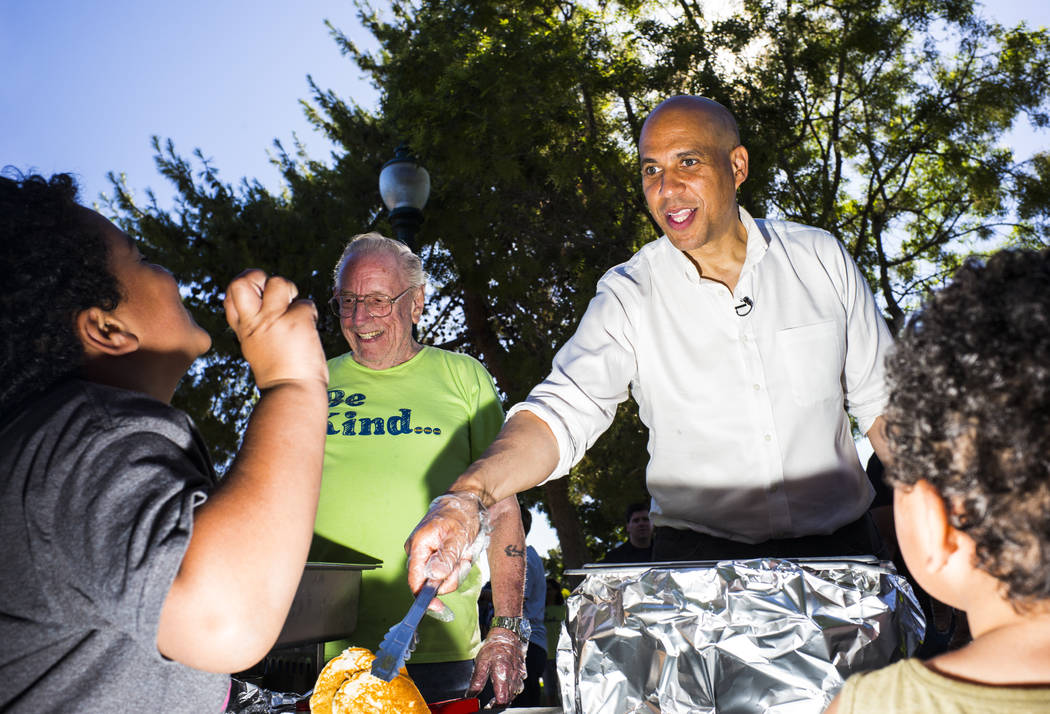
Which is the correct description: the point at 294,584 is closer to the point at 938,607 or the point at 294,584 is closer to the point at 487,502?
the point at 487,502

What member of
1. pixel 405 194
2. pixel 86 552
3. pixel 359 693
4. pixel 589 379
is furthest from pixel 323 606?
pixel 405 194

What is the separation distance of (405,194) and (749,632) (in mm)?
4700

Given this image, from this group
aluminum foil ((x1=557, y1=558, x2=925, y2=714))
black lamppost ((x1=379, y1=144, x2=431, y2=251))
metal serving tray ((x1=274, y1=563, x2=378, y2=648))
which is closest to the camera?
aluminum foil ((x1=557, y1=558, x2=925, y2=714))

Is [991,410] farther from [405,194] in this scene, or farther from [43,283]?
[405,194]

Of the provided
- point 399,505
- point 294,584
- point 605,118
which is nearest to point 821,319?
point 399,505

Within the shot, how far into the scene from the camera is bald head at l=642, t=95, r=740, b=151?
230 cm

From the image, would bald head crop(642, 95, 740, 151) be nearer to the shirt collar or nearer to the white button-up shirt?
the shirt collar

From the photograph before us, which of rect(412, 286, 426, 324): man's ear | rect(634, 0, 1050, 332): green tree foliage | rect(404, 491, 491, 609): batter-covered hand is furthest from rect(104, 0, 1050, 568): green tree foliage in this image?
rect(404, 491, 491, 609): batter-covered hand

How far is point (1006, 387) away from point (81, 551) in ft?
3.07

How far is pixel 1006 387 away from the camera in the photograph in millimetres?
761

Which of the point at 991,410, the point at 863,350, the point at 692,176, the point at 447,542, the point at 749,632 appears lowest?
the point at 749,632

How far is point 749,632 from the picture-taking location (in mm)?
1409

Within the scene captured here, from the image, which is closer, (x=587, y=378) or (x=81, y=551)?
(x=81, y=551)

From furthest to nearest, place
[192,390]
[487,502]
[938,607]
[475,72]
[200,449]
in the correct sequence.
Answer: [192,390] < [475,72] < [938,607] < [487,502] < [200,449]
